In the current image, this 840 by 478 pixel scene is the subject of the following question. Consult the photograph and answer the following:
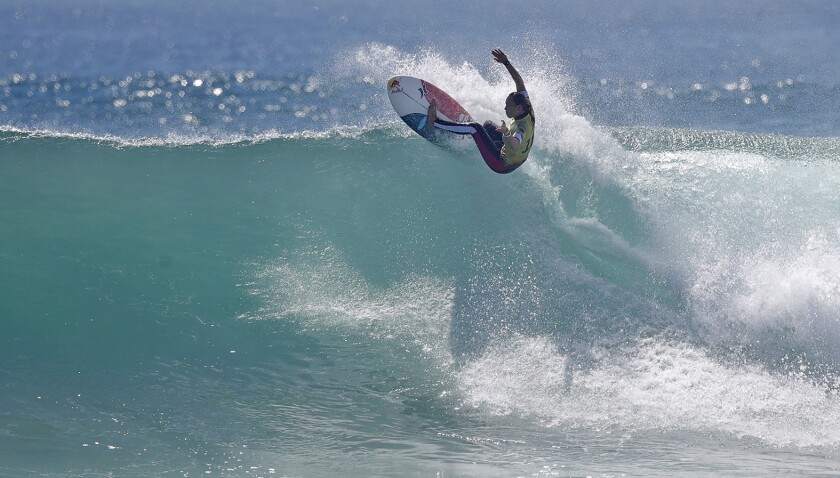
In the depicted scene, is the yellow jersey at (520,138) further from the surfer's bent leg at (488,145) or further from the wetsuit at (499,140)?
the surfer's bent leg at (488,145)

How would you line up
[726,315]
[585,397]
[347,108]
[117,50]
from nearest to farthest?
[585,397] → [726,315] → [347,108] → [117,50]

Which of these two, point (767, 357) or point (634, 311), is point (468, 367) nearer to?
point (634, 311)

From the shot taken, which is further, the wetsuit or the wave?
the wetsuit

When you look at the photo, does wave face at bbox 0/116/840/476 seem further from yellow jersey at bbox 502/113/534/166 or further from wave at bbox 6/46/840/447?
yellow jersey at bbox 502/113/534/166

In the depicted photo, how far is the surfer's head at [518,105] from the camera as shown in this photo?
865 cm

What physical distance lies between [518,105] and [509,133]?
313 millimetres

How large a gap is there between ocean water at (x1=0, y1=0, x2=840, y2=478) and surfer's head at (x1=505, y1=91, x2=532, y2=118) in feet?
2.76

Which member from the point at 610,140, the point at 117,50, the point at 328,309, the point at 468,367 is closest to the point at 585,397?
the point at 468,367

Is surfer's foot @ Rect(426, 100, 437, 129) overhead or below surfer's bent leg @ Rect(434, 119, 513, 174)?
overhead

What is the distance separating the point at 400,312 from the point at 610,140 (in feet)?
11.0

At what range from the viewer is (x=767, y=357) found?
8039mm

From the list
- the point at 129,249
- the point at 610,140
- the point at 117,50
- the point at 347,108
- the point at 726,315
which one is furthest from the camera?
the point at 117,50

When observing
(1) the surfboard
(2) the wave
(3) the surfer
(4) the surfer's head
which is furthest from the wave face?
(4) the surfer's head

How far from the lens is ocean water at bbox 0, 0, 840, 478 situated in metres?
7.25
